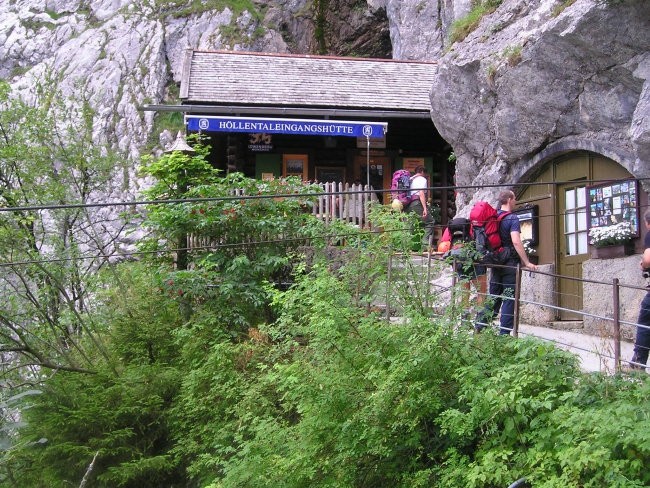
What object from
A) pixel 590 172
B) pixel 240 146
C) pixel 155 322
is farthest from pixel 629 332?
pixel 240 146

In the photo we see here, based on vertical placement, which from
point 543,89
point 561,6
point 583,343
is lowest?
point 583,343

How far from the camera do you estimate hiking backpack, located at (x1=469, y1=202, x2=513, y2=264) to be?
934 cm

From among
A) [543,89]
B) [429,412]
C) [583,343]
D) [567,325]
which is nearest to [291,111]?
[543,89]

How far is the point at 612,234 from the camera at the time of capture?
1101 cm

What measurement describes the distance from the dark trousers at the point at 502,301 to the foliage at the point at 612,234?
2.47 metres

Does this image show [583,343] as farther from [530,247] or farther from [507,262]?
[530,247]

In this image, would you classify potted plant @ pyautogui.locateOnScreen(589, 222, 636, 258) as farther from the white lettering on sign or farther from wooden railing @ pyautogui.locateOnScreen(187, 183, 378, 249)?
the white lettering on sign

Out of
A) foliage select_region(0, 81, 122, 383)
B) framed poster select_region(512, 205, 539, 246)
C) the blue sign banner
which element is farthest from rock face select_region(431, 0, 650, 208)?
foliage select_region(0, 81, 122, 383)

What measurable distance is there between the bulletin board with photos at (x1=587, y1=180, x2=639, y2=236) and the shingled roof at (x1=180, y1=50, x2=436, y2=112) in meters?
7.37

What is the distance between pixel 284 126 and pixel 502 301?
9.11 meters

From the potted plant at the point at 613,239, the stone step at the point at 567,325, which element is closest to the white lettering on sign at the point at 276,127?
the stone step at the point at 567,325

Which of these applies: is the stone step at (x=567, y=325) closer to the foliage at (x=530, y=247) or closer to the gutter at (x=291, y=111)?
the foliage at (x=530, y=247)

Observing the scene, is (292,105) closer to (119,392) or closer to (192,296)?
(192,296)

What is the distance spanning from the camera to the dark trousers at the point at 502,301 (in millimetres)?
7996
